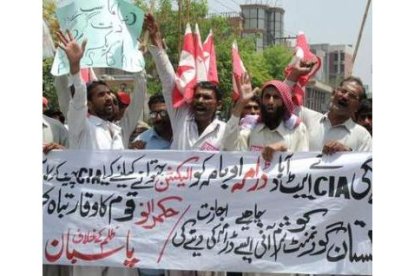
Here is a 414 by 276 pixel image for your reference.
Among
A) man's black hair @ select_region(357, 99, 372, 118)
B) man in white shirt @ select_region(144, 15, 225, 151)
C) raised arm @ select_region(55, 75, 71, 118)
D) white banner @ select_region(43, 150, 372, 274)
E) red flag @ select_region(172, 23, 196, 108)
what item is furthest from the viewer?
man's black hair @ select_region(357, 99, 372, 118)

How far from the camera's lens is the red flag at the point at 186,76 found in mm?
4918

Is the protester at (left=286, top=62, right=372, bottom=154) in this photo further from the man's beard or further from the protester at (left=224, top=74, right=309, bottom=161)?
the man's beard

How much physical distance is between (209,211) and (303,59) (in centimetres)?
169

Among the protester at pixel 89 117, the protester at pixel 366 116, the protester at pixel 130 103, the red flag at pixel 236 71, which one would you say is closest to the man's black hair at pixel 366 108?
the protester at pixel 366 116

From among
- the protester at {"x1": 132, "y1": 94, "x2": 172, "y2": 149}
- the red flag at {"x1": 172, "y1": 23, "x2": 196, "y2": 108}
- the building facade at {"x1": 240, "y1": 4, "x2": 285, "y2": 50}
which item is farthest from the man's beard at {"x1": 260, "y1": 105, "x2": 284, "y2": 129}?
the building facade at {"x1": 240, "y1": 4, "x2": 285, "y2": 50}

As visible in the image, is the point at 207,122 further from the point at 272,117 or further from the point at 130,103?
the point at 130,103

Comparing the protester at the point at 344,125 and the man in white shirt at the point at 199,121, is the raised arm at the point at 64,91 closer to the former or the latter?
the man in white shirt at the point at 199,121

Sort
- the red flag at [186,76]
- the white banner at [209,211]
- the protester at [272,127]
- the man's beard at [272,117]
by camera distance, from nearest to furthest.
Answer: the white banner at [209,211] → the protester at [272,127] → the man's beard at [272,117] → the red flag at [186,76]

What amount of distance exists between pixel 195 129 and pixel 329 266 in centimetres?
130

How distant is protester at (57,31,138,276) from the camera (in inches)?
177

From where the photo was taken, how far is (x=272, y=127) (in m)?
4.59

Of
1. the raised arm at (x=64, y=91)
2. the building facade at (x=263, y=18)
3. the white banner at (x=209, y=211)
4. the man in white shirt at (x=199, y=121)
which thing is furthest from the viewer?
the building facade at (x=263, y=18)

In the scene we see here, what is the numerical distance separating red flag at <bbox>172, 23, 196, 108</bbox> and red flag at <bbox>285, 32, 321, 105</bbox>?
74cm

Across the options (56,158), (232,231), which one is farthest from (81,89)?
(232,231)
